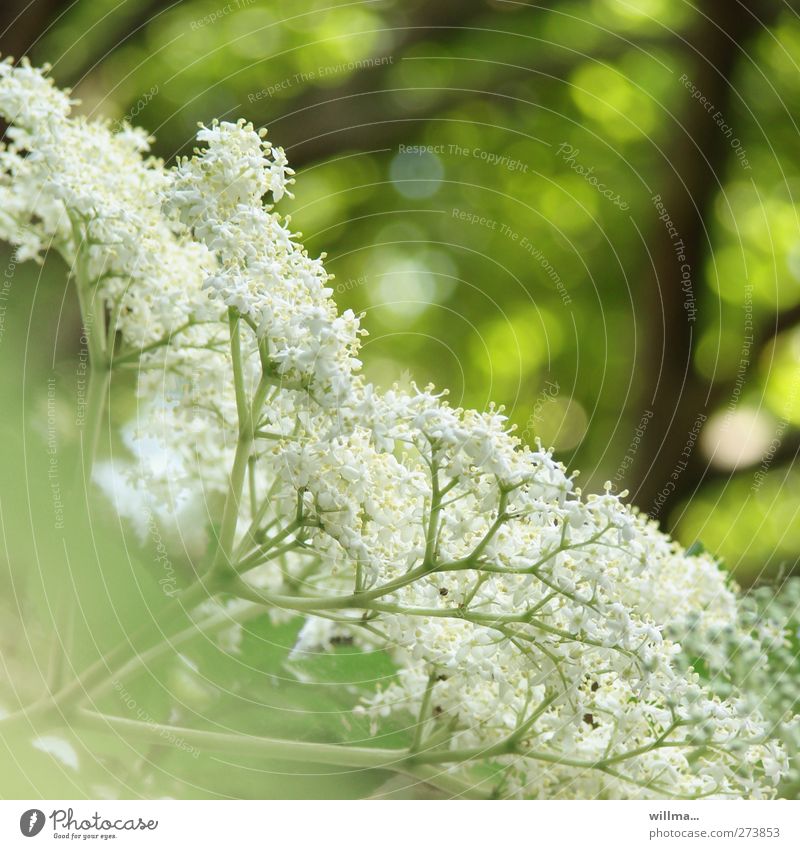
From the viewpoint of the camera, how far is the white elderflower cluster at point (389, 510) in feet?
2.46

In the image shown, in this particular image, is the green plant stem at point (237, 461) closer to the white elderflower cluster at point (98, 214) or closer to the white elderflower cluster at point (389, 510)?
the white elderflower cluster at point (389, 510)

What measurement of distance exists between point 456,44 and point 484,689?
4.53ft

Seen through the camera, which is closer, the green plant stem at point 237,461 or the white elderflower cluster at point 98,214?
the green plant stem at point 237,461

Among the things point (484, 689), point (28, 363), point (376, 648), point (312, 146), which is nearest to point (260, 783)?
point (376, 648)

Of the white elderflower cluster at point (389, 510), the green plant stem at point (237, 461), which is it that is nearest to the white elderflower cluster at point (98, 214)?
the white elderflower cluster at point (389, 510)

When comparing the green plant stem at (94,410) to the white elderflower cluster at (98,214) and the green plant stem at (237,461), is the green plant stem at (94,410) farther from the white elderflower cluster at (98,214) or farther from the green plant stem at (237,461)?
the green plant stem at (237,461)

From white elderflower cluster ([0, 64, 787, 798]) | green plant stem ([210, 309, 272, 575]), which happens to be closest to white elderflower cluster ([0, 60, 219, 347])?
white elderflower cluster ([0, 64, 787, 798])

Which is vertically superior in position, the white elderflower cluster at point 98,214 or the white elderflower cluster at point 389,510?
the white elderflower cluster at point 98,214

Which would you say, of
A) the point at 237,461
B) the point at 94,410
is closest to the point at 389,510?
the point at 237,461

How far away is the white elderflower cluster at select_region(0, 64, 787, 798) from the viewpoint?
749 millimetres

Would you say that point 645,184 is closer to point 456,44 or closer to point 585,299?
point 585,299

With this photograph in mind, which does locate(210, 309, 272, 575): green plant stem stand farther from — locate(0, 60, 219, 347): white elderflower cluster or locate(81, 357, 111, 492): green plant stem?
locate(81, 357, 111, 492): green plant stem

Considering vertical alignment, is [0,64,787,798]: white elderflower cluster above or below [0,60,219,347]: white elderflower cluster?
below

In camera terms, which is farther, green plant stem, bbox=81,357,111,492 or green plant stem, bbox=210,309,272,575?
green plant stem, bbox=81,357,111,492
